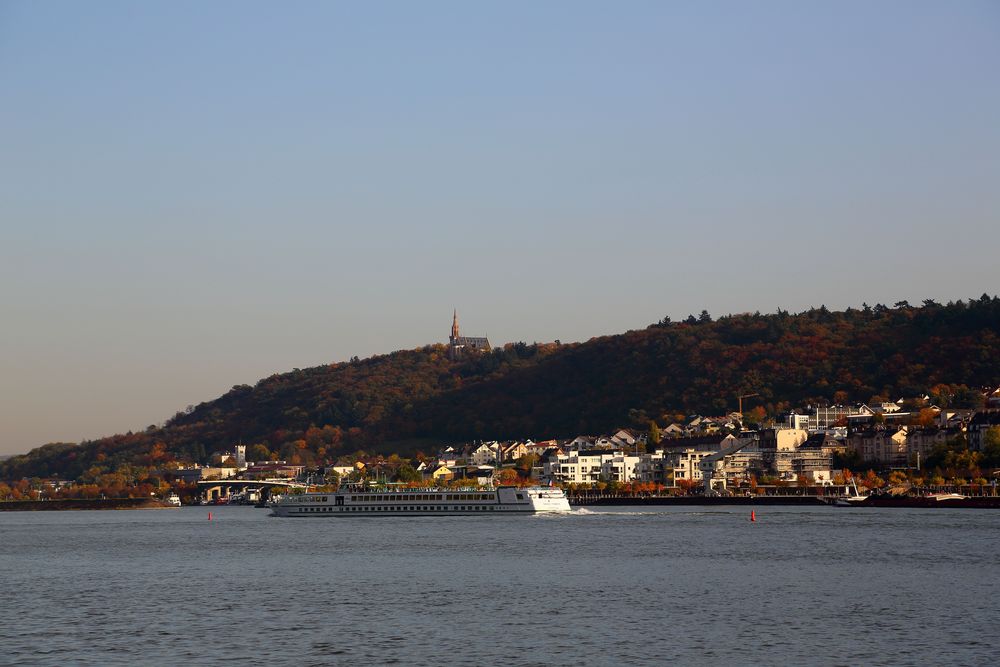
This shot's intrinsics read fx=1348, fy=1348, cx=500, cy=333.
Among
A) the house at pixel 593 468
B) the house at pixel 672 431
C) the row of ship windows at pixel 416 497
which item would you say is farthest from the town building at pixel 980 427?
the row of ship windows at pixel 416 497

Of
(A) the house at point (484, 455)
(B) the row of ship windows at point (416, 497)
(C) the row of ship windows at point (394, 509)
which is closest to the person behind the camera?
(C) the row of ship windows at point (394, 509)

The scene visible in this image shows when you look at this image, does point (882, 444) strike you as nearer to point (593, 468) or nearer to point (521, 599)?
point (593, 468)

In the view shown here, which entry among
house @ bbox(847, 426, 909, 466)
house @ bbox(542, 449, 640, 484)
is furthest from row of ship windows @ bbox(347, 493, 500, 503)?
house @ bbox(847, 426, 909, 466)

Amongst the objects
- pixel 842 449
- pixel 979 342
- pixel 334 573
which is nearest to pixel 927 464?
pixel 842 449

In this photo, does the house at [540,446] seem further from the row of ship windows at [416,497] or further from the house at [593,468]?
the row of ship windows at [416,497]

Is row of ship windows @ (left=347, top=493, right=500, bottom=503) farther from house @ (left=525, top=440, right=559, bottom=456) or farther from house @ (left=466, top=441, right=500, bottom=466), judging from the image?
house @ (left=466, top=441, right=500, bottom=466)

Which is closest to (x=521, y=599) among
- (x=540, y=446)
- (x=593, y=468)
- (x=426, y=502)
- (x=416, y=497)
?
(x=426, y=502)

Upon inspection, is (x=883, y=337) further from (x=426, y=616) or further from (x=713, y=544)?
(x=426, y=616)
